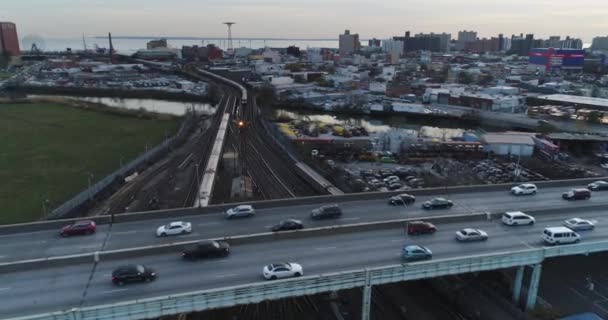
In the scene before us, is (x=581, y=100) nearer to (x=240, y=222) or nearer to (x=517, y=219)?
(x=517, y=219)

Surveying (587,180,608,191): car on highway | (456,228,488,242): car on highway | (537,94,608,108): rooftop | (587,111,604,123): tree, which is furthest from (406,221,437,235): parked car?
(537,94,608,108): rooftop

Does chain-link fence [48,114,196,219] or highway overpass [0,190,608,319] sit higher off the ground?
highway overpass [0,190,608,319]

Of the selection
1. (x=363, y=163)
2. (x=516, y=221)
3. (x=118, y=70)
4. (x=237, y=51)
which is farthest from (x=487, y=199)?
(x=237, y=51)

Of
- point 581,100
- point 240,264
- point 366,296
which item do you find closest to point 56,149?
point 240,264

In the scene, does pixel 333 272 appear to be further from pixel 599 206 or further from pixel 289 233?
pixel 599 206

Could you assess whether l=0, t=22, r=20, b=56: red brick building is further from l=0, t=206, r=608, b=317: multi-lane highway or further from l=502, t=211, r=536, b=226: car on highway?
l=502, t=211, r=536, b=226: car on highway
